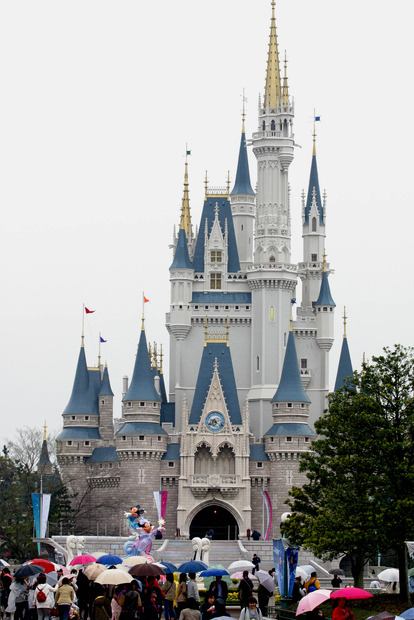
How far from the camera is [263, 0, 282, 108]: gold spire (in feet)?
325

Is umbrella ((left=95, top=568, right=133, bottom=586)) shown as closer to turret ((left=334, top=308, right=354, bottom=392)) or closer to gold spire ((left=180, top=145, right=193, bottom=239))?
turret ((left=334, top=308, right=354, bottom=392))

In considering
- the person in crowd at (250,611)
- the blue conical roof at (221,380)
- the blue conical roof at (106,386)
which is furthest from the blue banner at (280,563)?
the blue conical roof at (106,386)

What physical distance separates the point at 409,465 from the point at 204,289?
53062 mm

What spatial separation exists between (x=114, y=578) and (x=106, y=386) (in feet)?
207

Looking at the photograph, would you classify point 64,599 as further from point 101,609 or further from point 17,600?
point 101,609

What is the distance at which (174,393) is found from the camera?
95688 mm

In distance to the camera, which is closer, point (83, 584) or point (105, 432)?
point (83, 584)

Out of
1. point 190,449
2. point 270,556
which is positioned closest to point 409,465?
point 270,556

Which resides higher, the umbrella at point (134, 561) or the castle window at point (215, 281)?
the castle window at point (215, 281)

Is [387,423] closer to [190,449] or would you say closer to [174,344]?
[190,449]

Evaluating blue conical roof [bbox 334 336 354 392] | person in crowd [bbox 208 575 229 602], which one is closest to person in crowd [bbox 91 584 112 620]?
person in crowd [bbox 208 575 229 602]

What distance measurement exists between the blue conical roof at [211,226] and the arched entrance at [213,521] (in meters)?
18.1

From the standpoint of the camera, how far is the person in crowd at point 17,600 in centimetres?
3412

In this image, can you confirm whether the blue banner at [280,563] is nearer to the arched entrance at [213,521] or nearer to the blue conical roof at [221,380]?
the arched entrance at [213,521]
